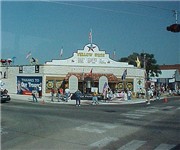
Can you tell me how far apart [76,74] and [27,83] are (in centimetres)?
661

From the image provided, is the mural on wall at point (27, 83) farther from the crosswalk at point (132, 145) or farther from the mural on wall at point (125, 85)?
the crosswalk at point (132, 145)

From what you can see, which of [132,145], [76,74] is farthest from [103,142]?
[76,74]

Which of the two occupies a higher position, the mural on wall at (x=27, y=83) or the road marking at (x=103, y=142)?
the mural on wall at (x=27, y=83)

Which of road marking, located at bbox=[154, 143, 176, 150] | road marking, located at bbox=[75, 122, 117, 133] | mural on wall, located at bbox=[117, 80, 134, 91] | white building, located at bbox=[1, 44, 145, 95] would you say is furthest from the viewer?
mural on wall, located at bbox=[117, 80, 134, 91]

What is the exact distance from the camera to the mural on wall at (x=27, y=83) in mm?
44688

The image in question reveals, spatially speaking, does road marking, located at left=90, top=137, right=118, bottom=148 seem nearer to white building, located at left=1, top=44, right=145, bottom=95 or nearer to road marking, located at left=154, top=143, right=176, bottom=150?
road marking, located at left=154, top=143, right=176, bottom=150

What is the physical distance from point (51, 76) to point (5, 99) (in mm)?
14066

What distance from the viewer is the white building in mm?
44531

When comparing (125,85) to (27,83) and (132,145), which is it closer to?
(27,83)

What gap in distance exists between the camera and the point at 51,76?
146 feet

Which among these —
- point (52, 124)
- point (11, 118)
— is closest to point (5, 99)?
point (11, 118)

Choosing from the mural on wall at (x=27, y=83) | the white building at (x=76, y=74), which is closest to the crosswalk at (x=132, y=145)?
the white building at (x=76, y=74)

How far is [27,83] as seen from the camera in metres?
45.7

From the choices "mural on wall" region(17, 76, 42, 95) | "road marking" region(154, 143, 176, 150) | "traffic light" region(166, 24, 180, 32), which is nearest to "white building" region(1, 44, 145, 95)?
"mural on wall" region(17, 76, 42, 95)
